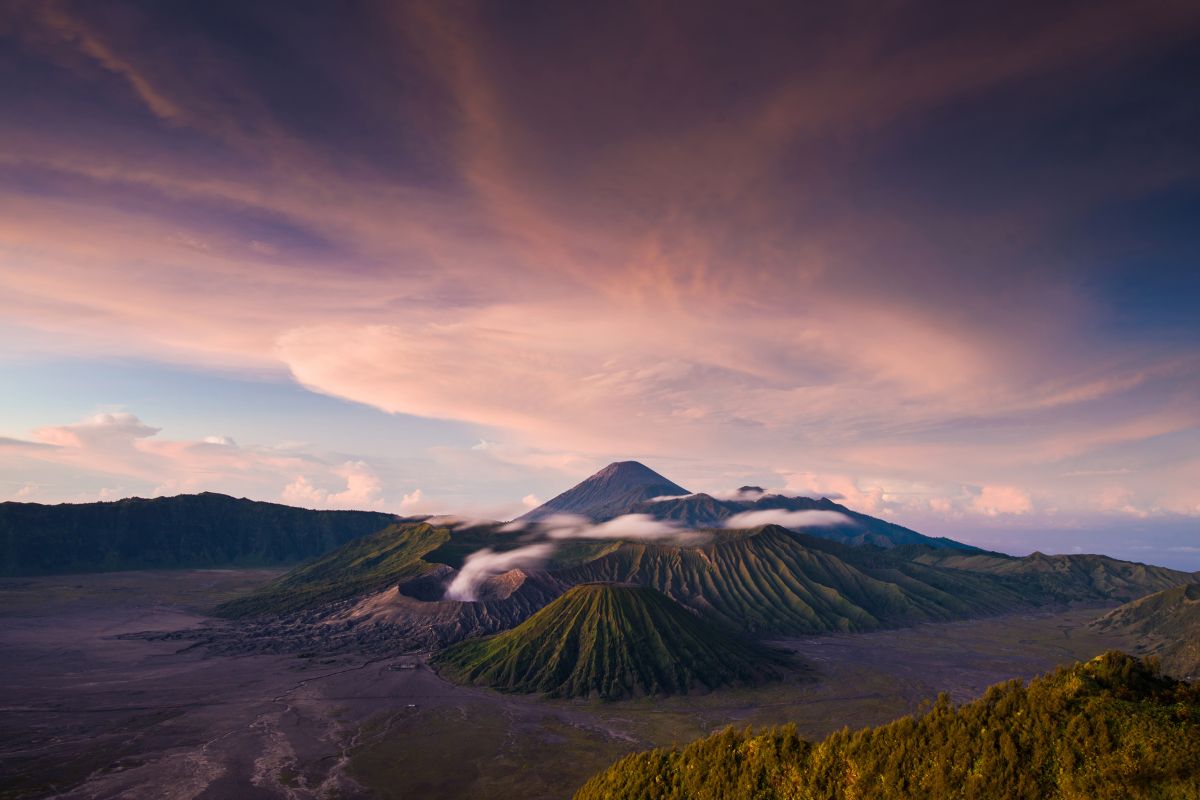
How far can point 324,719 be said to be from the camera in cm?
10819

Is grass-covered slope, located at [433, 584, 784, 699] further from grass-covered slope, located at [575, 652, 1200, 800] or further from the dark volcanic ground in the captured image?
grass-covered slope, located at [575, 652, 1200, 800]

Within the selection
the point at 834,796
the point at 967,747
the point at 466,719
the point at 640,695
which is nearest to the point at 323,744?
the point at 466,719

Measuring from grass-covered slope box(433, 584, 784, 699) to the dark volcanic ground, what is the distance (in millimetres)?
6534

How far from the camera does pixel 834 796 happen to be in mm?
38906

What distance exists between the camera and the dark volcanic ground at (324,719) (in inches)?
3194

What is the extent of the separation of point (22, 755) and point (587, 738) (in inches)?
3262

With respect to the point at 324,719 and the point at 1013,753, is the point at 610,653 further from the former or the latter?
the point at 1013,753

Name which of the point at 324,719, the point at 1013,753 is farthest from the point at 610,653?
the point at 1013,753

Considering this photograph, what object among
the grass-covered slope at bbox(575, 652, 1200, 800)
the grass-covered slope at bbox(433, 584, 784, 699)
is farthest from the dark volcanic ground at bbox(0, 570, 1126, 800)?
the grass-covered slope at bbox(575, 652, 1200, 800)

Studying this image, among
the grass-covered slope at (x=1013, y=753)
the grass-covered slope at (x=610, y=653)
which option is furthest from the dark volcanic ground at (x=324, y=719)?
the grass-covered slope at (x=1013, y=753)

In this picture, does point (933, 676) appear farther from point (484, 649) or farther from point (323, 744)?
point (323, 744)

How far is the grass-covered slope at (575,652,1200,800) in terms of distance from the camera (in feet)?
103

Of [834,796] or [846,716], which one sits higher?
[834,796]

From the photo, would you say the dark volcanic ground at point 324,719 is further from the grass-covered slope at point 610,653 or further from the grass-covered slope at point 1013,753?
the grass-covered slope at point 1013,753
